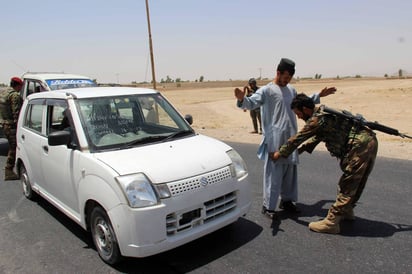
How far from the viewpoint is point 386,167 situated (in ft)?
23.7

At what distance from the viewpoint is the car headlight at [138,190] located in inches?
129

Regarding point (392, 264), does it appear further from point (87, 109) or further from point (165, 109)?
point (87, 109)

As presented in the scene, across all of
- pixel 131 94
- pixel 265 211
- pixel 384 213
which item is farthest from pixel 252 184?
pixel 131 94

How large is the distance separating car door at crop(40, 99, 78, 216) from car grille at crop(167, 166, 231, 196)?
1315 mm

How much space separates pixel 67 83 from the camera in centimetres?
1010

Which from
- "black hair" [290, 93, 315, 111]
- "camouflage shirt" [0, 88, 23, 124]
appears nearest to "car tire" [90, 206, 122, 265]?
"black hair" [290, 93, 315, 111]

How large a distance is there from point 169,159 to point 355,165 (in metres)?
2.04

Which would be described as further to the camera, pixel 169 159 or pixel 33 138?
pixel 33 138

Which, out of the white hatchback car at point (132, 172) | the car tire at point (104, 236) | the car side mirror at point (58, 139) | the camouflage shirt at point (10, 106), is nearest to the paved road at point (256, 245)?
the car tire at point (104, 236)

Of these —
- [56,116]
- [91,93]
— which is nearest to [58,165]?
[56,116]

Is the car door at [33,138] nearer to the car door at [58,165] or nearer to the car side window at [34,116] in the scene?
the car side window at [34,116]

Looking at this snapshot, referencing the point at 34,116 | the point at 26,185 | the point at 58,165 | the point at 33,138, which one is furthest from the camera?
the point at 26,185

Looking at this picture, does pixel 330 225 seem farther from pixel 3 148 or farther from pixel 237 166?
pixel 3 148

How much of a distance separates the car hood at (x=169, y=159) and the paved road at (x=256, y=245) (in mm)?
938
